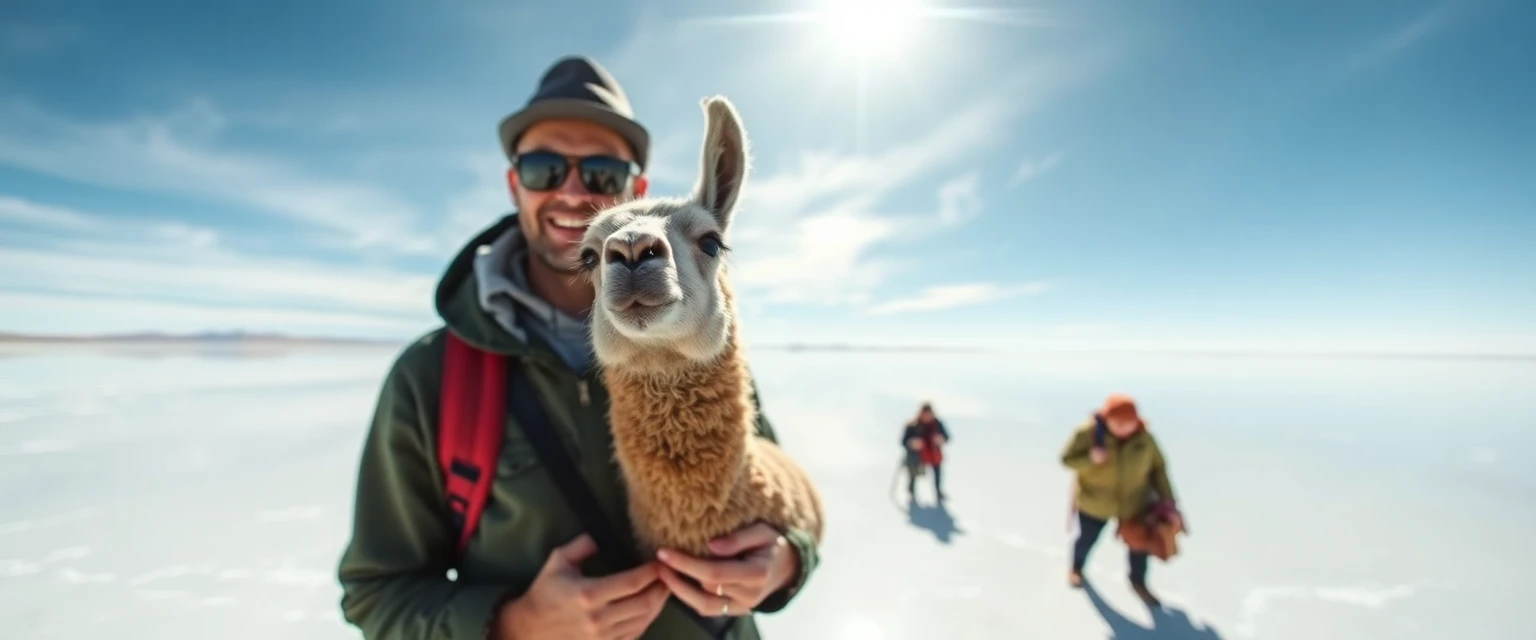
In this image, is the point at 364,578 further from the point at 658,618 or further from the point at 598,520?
the point at 658,618

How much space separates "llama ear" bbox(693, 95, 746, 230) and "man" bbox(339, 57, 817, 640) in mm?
491

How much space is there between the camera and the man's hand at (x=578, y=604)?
1527 mm

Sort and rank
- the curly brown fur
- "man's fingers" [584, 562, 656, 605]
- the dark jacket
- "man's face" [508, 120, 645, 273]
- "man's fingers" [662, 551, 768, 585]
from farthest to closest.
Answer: the dark jacket → "man's face" [508, 120, 645, 273] → the curly brown fur → "man's fingers" [662, 551, 768, 585] → "man's fingers" [584, 562, 656, 605]

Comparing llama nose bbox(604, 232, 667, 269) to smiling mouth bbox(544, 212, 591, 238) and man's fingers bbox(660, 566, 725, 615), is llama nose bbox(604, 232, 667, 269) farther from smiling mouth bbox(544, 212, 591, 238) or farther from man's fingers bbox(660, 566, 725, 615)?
man's fingers bbox(660, 566, 725, 615)

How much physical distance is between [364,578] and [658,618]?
0.86m

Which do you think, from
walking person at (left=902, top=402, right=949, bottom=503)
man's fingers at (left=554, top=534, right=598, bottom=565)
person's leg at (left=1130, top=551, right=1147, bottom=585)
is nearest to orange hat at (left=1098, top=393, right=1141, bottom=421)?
person's leg at (left=1130, top=551, right=1147, bottom=585)

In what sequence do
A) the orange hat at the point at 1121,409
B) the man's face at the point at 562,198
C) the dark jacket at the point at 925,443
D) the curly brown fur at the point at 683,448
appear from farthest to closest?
the dark jacket at the point at 925,443 < the orange hat at the point at 1121,409 < the man's face at the point at 562,198 < the curly brown fur at the point at 683,448

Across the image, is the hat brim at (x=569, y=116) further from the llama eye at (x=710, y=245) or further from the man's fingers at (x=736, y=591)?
the man's fingers at (x=736, y=591)

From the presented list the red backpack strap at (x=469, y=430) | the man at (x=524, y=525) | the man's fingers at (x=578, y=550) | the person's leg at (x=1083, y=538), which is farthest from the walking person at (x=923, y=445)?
the red backpack strap at (x=469, y=430)

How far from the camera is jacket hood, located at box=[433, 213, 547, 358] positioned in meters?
1.76

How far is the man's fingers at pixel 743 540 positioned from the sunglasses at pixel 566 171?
1.32m

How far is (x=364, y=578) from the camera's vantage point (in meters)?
1.70

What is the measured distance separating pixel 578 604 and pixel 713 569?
36cm

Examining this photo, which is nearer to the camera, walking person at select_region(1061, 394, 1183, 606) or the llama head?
the llama head
